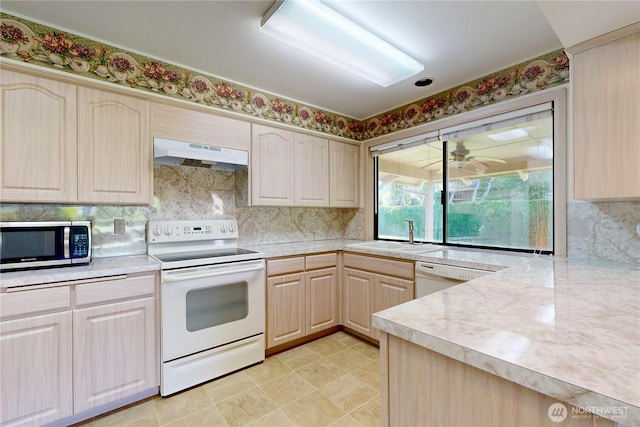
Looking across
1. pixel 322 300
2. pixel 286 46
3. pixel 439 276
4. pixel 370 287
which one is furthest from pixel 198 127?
pixel 439 276

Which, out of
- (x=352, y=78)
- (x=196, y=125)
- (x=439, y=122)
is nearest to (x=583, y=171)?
Result: (x=439, y=122)

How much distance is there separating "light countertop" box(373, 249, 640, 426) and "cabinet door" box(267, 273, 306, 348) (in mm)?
1636

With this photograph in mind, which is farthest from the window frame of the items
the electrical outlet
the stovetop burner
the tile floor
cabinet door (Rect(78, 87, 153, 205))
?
the electrical outlet

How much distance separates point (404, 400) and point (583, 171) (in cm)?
153

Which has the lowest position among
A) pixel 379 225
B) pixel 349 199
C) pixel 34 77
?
pixel 379 225

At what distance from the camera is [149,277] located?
186 centimetres

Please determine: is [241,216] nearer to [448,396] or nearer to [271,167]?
[271,167]

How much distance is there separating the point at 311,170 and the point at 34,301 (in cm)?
221

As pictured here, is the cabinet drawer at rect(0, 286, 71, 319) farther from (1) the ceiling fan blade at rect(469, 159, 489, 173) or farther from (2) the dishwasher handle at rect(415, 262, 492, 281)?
(1) the ceiling fan blade at rect(469, 159, 489, 173)

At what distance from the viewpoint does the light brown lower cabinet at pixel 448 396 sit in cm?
60

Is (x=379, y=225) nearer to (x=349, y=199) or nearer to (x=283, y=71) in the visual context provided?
(x=349, y=199)

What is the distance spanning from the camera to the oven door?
1909mm

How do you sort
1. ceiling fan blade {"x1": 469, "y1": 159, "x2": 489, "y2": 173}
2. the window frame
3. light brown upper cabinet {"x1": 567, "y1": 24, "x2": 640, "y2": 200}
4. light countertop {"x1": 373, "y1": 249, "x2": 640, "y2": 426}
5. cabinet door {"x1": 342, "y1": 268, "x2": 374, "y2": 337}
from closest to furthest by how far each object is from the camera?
light countertop {"x1": 373, "y1": 249, "x2": 640, "y2": 426} < light brown upper cabinet {"x1": 567, "y1": 24, "x2": 640, "y2": 200} < the window frame < ceiling fan blade {"x1": 469, "y1": 159, "x2": 489, "y2": 173} < cabinet door {"x1": 342, "y1": 268, "x2": 374, "y2": 337}

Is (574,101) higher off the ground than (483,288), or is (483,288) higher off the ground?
(574,101)
